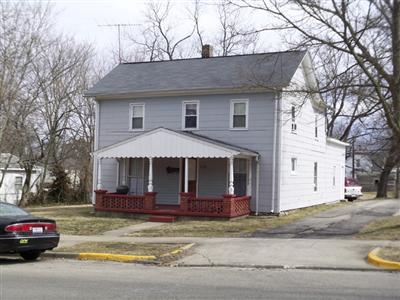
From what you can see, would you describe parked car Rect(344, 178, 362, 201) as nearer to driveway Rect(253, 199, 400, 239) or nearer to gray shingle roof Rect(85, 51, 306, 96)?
driveway Rect(253, 199, 400, 239)

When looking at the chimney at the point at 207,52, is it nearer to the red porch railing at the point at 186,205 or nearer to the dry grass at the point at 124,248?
the red porch railing at the point at 186,205

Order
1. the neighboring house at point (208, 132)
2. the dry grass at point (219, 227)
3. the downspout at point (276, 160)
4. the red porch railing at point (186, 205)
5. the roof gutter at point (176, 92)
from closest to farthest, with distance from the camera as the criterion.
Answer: the dry grass at point (219, 227), the red porch railing at point (186, 205), the neighboring house at point (208, 132), the downspout at point (276, 160), the roof gutter at point (176, 92)

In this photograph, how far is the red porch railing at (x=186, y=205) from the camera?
75.1ft

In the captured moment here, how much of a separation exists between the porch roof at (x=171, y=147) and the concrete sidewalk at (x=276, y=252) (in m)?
6.37

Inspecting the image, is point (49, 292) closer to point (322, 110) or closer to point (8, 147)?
point (322, 110)

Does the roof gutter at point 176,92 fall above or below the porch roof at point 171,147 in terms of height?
above

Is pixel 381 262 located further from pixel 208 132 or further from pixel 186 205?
pixel 208 132

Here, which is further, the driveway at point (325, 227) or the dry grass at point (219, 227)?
the dry grass at point (219, 227)

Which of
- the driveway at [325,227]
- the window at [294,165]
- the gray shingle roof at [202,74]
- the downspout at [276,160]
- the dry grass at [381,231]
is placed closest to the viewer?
the dry grass at [381,231]

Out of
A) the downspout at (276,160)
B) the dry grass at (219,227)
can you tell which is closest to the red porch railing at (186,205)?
the dry grass at (219,227)

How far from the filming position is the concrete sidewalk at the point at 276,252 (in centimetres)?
1259

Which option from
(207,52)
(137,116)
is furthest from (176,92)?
(207,52)

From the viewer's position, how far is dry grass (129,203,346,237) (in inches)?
735

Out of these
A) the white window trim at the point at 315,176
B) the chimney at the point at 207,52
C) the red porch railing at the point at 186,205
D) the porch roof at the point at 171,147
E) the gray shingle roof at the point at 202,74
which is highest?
the chimney at the point at 207,52
